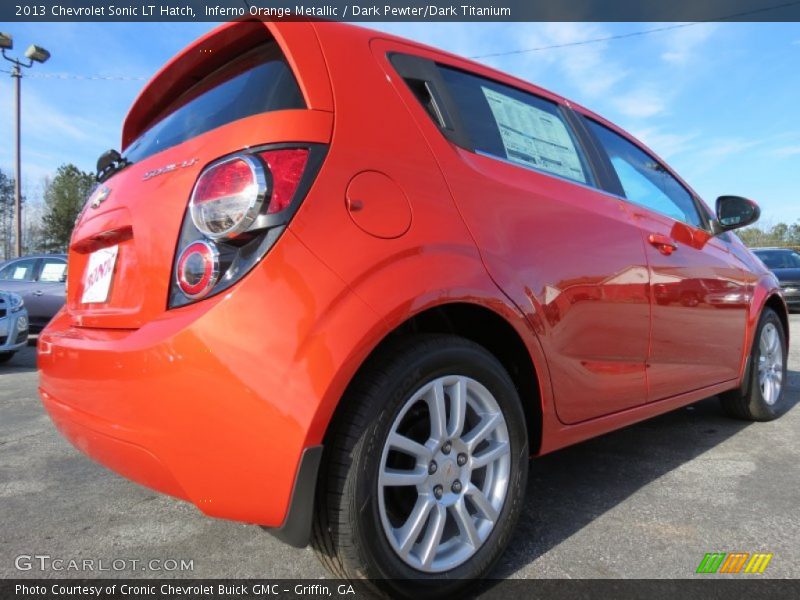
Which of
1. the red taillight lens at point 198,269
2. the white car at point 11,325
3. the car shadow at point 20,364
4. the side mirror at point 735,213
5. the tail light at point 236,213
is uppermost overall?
the side mirror at point 735,213

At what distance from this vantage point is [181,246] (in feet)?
5.07

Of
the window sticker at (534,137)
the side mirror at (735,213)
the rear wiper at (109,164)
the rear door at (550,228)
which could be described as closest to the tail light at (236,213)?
the rear door at (550,228)

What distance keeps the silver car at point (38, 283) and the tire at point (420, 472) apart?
8.77 meters

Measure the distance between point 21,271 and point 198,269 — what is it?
965 centimetres

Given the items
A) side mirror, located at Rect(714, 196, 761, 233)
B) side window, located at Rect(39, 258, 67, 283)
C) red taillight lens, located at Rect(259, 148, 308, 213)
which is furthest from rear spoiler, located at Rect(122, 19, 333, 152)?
side window, located at Rect(39, 258, 67, 283)

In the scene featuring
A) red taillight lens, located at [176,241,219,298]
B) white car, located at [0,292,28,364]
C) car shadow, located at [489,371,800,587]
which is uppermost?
red taillight lens, located at [176,241,219,298]

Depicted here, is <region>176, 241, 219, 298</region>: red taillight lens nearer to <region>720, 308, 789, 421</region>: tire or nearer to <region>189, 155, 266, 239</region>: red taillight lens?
<region>189, 155, 266, 239</region>: red taillight lens

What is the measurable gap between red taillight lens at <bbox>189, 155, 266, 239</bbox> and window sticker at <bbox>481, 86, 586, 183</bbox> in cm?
109

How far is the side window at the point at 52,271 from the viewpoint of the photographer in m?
9.18

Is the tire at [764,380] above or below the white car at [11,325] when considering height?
above

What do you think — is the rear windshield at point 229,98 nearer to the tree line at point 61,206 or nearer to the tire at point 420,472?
the tire at point 420,472

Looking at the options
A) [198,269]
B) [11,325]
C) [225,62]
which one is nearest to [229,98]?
[225,62]

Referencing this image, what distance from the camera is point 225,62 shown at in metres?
1.98

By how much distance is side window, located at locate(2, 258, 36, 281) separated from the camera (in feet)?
30.5
